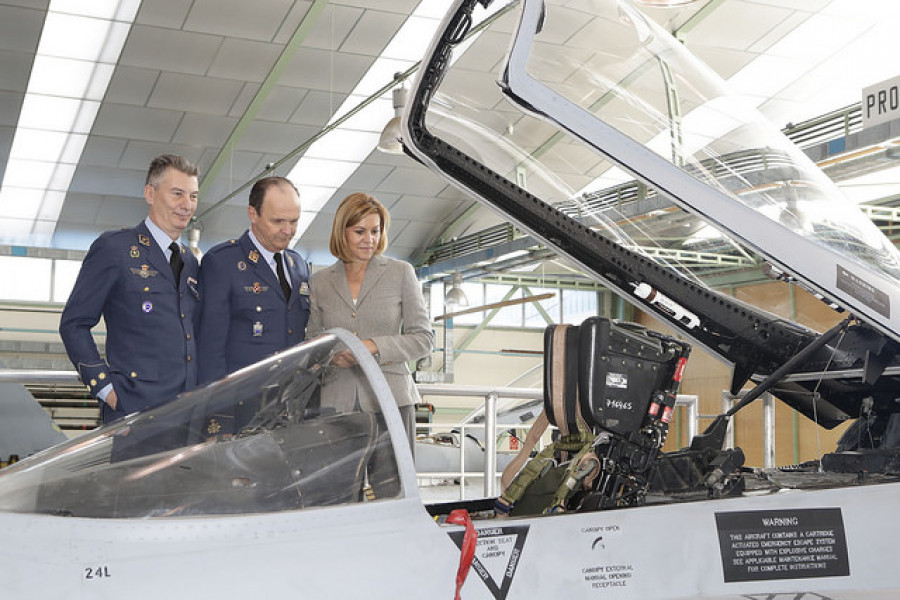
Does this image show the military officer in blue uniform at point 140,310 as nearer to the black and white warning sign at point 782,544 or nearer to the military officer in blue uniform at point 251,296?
the military officer in blue uniform at point 251,296

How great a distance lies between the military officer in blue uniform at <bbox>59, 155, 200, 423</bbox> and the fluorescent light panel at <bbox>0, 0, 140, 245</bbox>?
9492mm

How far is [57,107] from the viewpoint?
46.8ft

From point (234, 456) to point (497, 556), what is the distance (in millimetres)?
703

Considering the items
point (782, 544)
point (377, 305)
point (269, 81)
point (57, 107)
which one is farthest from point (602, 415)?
point (57, 107)

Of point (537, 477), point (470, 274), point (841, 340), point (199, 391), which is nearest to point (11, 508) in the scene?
point (199, 391)

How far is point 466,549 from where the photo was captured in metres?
2.29

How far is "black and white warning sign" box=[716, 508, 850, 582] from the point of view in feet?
8.23

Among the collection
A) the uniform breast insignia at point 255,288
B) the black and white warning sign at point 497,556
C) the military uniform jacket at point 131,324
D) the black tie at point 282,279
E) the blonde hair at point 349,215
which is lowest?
the black and white warning sign at point 497,556

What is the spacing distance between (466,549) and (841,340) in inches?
66.8

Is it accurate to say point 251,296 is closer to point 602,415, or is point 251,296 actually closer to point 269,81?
point 602,415

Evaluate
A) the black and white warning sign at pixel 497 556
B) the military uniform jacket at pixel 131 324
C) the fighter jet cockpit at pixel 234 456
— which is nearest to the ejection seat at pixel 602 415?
the black and white warning sign at pixel 497 556

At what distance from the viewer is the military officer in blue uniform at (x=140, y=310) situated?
10.5ft

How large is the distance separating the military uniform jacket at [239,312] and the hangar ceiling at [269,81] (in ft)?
29.9

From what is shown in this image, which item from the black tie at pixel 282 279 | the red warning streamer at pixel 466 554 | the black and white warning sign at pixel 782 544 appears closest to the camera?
the red warning streamer at pixel 466 554
